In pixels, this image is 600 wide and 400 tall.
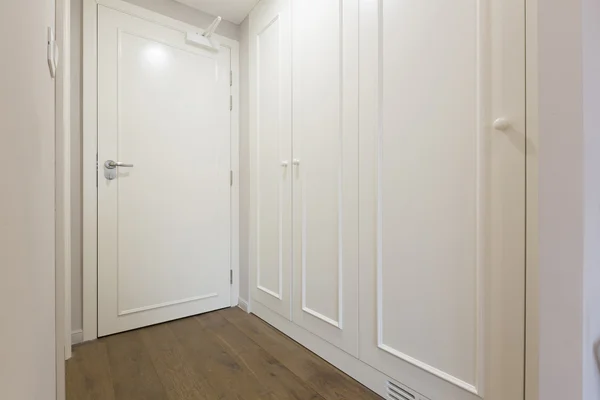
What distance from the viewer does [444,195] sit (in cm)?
105

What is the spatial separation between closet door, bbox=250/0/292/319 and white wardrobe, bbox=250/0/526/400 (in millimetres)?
19

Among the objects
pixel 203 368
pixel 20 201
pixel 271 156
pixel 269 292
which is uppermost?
pixel 271 156

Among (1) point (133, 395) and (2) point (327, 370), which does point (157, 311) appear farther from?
(2) point (327, 370)

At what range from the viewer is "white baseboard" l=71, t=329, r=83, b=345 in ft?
5.65

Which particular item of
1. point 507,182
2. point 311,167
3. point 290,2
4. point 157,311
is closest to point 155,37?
point 290,2

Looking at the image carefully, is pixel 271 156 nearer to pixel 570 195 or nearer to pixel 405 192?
pixel 405 192

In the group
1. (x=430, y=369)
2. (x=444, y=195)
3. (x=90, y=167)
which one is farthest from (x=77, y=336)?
(x=444, y=195)

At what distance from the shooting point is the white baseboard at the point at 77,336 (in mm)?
1723

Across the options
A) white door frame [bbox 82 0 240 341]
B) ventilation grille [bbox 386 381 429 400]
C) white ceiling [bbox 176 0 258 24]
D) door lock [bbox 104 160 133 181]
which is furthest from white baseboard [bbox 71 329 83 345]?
white ceiling [bbox 176 0 258 24]

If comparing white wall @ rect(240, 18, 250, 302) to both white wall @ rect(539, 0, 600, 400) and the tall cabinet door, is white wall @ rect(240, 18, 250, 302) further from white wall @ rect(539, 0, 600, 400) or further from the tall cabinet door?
white wall @ rect(539, 0, 600, 400)

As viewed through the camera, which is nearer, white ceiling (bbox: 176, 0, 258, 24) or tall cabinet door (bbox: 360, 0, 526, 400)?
tall cabinet door (bbox: 360, 0, 526, 400)

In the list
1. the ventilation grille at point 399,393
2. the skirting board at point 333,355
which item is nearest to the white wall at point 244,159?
the skirting board at point 333,355

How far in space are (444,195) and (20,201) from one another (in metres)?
1.12

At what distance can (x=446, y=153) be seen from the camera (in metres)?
1.04
